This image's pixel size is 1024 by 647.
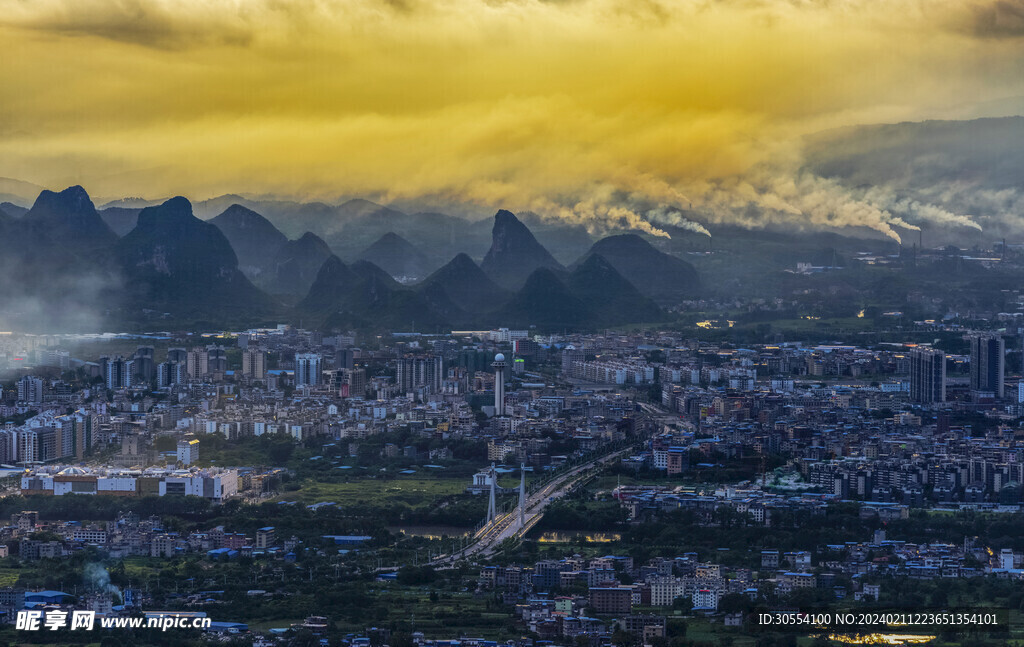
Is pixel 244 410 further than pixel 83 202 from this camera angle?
No

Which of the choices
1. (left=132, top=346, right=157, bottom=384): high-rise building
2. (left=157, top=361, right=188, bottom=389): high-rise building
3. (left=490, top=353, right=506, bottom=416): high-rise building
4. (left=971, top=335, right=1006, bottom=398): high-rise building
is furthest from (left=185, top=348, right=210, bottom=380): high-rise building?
(left=971, top=335, right=1006, bottom=398): high-rise building

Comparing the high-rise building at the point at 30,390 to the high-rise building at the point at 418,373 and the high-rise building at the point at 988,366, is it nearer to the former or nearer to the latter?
the high-rise building at the point at 418,373

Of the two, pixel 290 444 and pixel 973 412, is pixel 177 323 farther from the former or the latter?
pixel 973 412

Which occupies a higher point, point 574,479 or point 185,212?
point 185,212

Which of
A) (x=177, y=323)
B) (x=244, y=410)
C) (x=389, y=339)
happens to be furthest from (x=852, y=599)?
(x=177, y=323)

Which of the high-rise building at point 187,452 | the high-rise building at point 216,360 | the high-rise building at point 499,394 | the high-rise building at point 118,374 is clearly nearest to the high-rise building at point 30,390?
the high-rise building at point 118,374

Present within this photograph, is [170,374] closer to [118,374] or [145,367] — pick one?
[145,367]
